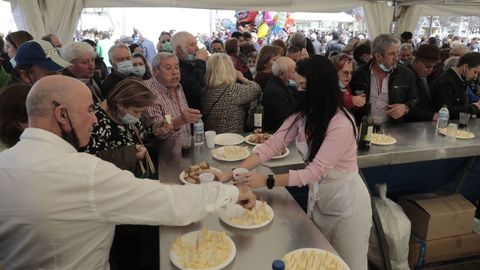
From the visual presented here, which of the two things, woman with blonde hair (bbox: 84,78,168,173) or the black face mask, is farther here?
woman with blonde hair (bbox: 84,78,168,173)

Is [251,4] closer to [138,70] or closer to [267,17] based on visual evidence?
[138,70]

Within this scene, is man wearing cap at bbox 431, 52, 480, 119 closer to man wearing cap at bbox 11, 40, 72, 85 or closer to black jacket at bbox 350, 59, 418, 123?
black jacket at bbox 350, 59, 418, 123

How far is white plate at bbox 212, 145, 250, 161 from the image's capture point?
246cm

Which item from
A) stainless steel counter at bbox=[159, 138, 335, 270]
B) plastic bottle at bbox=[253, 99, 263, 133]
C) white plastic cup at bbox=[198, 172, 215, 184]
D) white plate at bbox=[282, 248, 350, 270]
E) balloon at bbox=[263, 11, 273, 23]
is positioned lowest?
stainless steel counter at bbox=[159, 138, 335, 270]

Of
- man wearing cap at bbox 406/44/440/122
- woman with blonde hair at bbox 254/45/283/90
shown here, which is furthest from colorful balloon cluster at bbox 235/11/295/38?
man wearing cap at bbox 406/44/440/122

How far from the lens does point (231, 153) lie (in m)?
2.52

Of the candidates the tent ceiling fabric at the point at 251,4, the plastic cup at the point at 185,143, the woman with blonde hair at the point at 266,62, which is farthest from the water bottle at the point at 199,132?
the tent ceiling fabric at the point at 251,4

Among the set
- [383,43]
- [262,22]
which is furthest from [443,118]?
[262,22]

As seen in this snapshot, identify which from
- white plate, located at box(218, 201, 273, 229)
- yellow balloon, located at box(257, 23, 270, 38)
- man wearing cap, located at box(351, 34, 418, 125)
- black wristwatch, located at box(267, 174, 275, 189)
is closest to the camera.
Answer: white plate, located at box(218, 201, 273, 229)

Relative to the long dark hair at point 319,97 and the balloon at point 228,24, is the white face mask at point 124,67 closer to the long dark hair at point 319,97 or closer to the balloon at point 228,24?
the long dark hair at point 319,97

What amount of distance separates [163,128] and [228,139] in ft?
1.77

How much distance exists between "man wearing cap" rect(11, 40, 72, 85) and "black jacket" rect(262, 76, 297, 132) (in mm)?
1680

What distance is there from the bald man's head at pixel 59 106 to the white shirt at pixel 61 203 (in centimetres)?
4

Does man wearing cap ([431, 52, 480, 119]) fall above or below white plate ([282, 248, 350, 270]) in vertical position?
above
